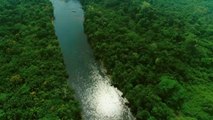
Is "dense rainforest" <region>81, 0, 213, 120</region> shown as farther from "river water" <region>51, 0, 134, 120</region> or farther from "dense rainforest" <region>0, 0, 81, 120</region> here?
"dense rainforest" <region>0, 0, 81, 120</region>

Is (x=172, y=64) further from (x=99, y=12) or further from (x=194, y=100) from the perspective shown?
(x=99, y=12)

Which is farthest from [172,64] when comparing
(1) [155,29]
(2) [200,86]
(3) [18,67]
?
(3) [18,67]

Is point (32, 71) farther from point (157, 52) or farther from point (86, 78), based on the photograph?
point (157, 52)

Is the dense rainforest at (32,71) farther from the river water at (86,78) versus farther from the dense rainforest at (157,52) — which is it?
the dense rainforest at (157,52)

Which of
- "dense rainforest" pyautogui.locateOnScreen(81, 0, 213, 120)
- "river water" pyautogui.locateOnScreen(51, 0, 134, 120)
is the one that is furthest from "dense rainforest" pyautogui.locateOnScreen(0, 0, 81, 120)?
"dense rainforest" pyautogui.locateOnScreen(81, 0, 213, 120)

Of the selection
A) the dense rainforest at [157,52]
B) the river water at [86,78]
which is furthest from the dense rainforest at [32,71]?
the dense rainforest at [157,52]
